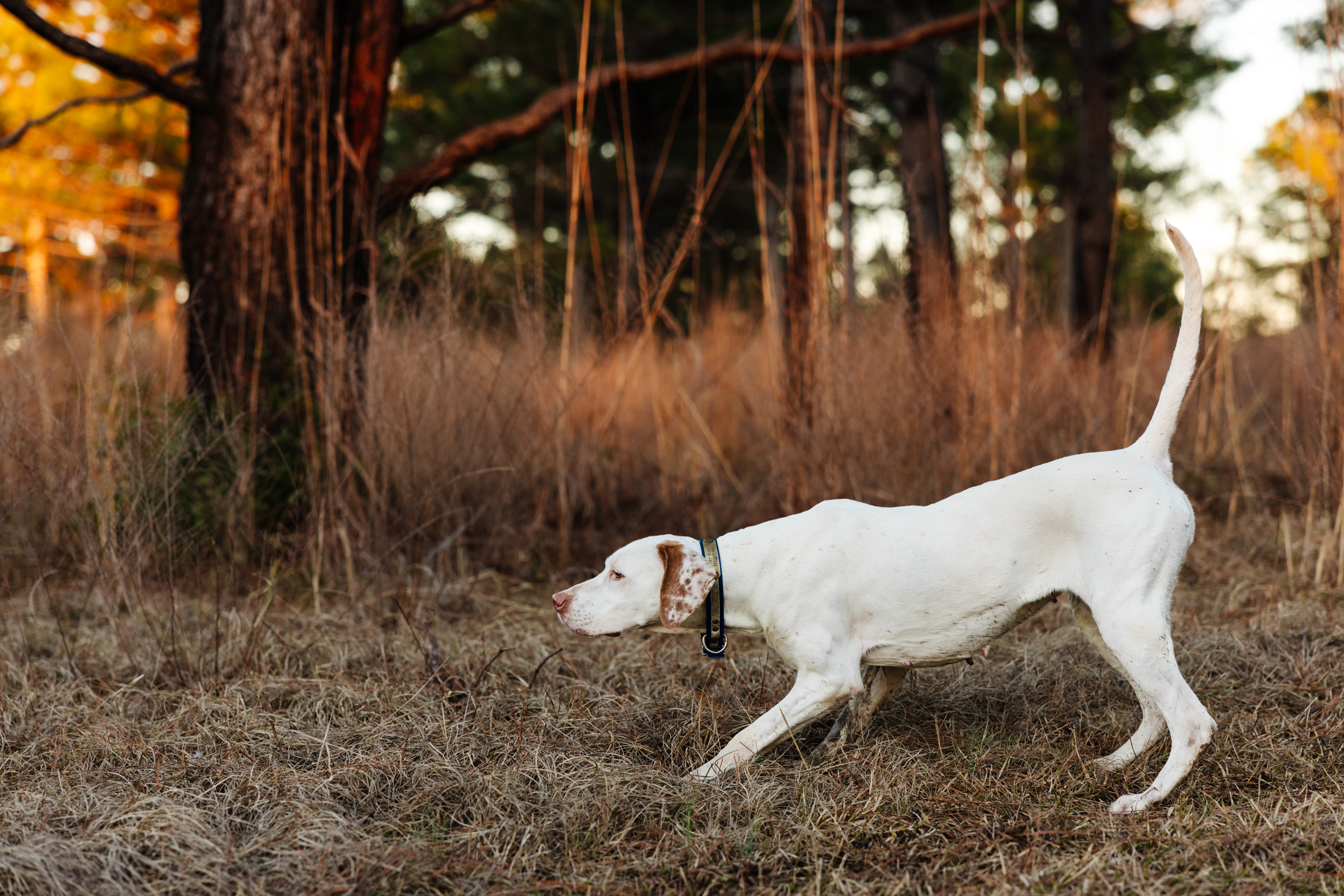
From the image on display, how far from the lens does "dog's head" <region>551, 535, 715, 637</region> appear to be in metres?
2.37

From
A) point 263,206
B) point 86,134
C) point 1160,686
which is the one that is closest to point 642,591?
point 1160,686

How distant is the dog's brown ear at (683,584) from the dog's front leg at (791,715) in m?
0.31

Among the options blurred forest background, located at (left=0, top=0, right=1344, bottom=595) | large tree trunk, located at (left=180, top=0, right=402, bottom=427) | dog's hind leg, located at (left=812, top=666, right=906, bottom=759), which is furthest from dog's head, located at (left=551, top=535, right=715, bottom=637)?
large tree trunk, located at (left=180, top=0, right=402, bottom=427)

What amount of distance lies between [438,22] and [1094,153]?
5.96 metres

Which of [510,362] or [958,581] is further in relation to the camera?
[510,362]

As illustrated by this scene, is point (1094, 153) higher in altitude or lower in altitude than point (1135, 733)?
higher

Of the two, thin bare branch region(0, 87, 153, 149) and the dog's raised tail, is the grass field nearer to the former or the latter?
the dog's raised tail

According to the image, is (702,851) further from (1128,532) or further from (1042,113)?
(1042,113)

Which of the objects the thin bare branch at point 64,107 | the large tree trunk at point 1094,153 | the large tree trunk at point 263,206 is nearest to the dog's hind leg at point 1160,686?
the large tree trunk at point 263,206

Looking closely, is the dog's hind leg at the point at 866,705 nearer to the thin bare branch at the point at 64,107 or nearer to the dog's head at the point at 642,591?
the dog's head at the point at 642,591

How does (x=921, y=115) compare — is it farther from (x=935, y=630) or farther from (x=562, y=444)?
(x=935, y=630)

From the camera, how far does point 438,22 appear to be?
4566mm

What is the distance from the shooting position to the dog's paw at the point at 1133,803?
2.12 m

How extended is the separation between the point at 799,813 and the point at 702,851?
0.28 metres
